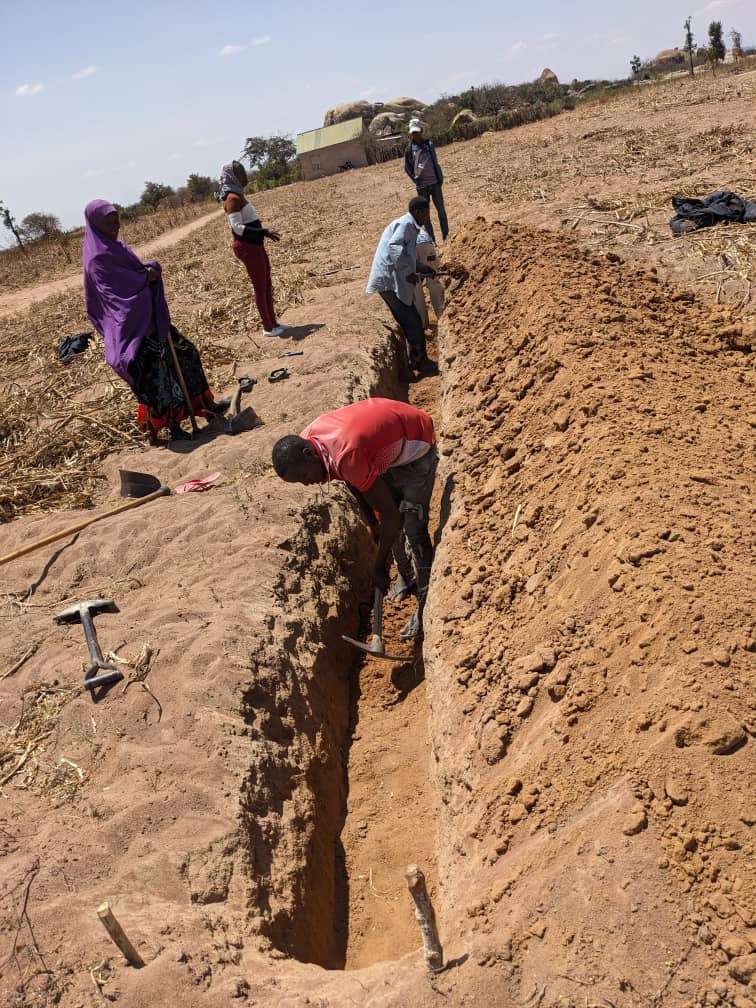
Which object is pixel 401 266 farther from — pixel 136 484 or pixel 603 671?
pixel 603 671

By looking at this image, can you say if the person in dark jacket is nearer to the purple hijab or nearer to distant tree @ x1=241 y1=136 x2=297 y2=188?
the purple hijab

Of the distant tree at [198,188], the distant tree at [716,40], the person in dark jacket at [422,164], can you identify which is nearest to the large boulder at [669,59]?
the distant tree at [716,40]

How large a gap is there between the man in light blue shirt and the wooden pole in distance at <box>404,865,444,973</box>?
5.53 metres

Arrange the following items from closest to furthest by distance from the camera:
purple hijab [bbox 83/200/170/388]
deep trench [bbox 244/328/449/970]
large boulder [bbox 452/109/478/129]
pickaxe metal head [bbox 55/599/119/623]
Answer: deep trench [bbox 244/328/449/970] → pickaxe metal head [bbox 55/599/119/623] → purple hijab [bbox 83/200/170/388] → large boulder [bbox 452/109/478/129]

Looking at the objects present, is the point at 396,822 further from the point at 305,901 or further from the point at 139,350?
the point at 139,350

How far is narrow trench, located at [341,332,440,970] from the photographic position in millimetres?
3174

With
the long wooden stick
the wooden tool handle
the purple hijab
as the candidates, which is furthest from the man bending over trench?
the purple hijab

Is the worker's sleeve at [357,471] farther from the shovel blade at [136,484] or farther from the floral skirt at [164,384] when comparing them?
the floral skirt at [164,384]

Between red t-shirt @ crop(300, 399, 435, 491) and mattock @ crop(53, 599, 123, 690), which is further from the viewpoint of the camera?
mattock @ crop(53, 599, 123, 690)

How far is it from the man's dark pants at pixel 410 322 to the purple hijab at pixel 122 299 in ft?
6.74

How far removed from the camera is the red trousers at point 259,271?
7.67 meters

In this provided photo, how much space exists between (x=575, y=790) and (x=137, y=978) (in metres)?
1.64

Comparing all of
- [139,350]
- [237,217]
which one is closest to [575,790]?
[139,350]

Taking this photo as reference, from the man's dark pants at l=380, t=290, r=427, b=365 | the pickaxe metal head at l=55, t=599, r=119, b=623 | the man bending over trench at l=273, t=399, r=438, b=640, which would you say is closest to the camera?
the man bending over trench at l=273, t=399, r=438, b=640
